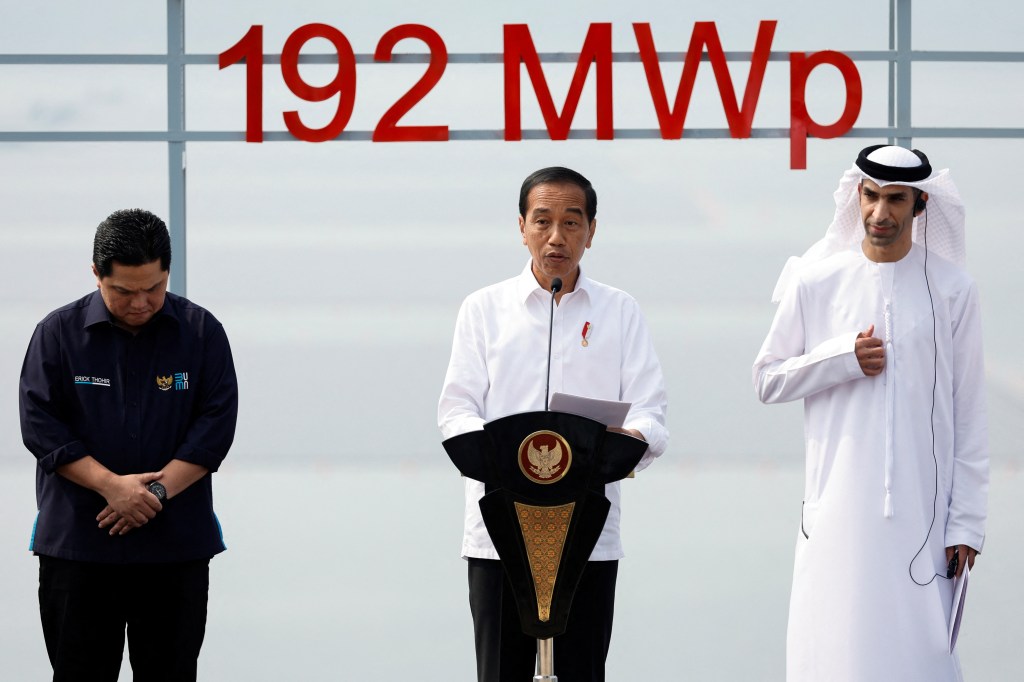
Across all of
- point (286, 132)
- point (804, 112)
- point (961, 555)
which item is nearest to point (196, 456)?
point (286, 132)

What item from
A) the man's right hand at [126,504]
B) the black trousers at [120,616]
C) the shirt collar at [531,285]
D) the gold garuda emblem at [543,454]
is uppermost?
the shirt collar at [531,285]

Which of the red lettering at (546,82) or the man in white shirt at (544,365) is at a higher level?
the red lettering at (546,82)

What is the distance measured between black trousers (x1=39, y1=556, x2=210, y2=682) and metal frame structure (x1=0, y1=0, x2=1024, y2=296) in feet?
5.22

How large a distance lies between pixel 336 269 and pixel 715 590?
179cm

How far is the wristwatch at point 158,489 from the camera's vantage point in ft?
10.9

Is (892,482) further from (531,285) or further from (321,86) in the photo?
(321,86)

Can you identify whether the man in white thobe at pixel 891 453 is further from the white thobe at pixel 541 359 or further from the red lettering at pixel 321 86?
the red lettering at pixel 321 86

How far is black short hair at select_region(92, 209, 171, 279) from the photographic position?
129 inches

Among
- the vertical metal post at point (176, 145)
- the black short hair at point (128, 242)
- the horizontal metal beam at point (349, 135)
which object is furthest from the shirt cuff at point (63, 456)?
the horizontal metal beam at point (349, 135)

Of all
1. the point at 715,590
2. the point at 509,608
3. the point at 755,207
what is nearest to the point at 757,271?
the point at 755,207

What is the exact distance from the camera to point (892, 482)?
337cm

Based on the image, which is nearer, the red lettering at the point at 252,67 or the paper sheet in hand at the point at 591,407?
the paper sheet in hand at the point at 591,407

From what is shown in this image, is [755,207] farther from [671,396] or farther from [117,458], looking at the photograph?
[117,458]

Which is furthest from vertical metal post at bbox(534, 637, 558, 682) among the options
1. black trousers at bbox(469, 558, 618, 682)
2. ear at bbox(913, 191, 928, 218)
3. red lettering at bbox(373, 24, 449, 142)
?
red lettering at bbox(373, 24, 449, 142)
